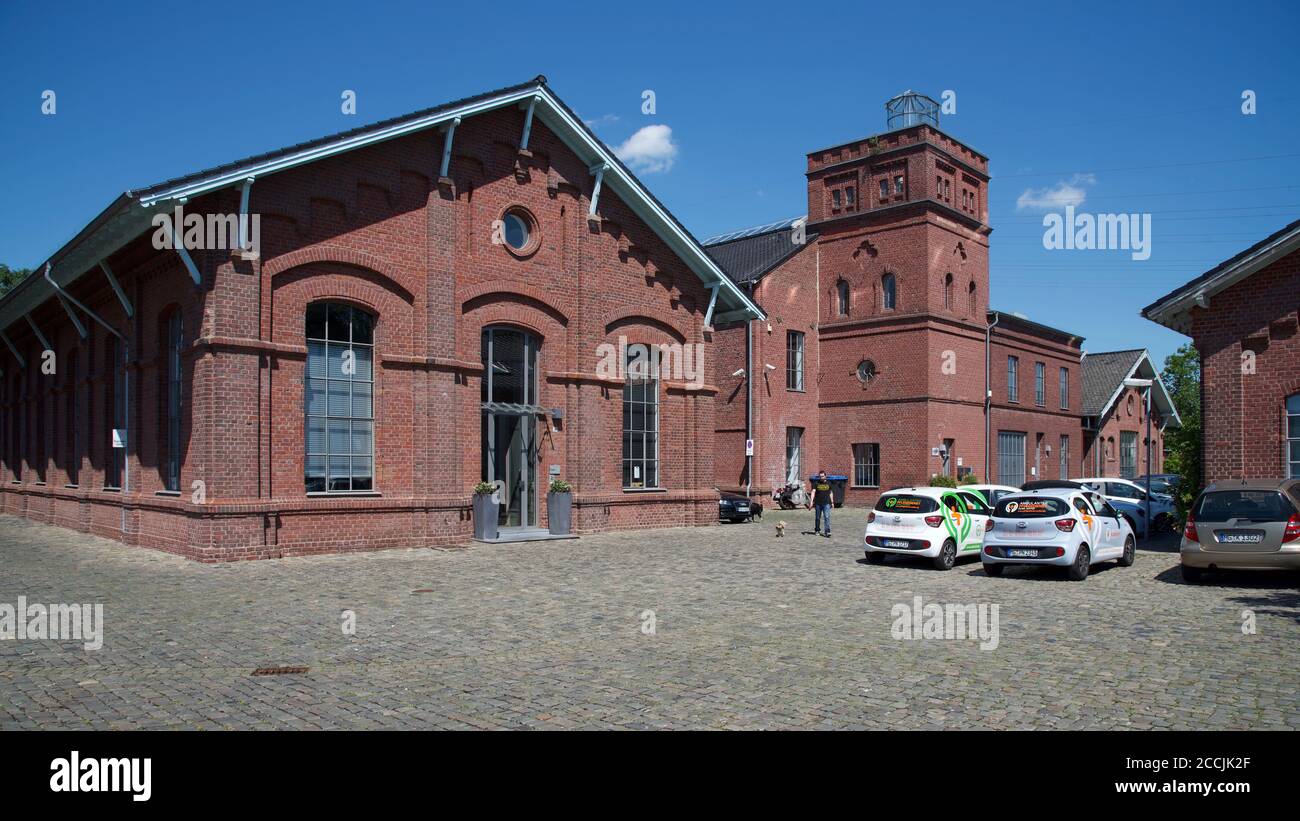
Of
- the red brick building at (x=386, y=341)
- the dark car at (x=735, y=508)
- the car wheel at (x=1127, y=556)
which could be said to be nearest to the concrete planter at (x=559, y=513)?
the red brick building at (x=386, y=341)

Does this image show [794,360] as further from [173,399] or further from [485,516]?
[173,399]

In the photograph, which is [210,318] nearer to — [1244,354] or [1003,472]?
[1244,354]

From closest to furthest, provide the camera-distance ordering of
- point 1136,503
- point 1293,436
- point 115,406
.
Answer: point 1293,436 < point 115,406 < point 1136,503

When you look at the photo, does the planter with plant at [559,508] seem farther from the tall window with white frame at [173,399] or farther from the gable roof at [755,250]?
the gable roof at [755,250]

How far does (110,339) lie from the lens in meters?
22.0

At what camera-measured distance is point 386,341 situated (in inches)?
727

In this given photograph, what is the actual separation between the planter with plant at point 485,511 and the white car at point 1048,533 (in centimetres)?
934

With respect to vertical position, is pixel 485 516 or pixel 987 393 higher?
pixel 987 393

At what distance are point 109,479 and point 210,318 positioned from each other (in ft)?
27.1

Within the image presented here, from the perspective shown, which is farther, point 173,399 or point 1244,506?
point 173,399

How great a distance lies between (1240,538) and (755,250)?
27.3 metres

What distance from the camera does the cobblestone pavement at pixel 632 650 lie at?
6949 millimetres
